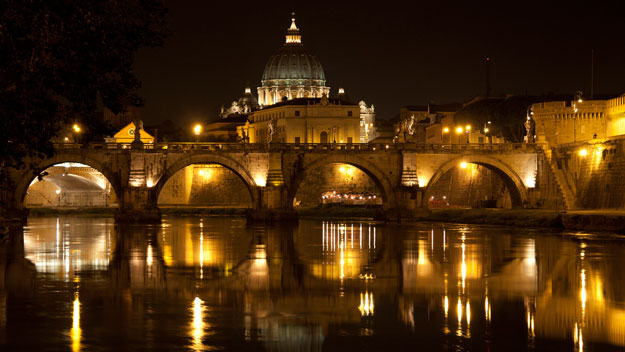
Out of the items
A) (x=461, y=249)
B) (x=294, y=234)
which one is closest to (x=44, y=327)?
(x=461, y=249)

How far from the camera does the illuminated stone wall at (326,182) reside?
9012cm

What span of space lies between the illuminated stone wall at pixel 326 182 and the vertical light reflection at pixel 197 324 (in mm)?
66520

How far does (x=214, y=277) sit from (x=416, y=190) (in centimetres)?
3782

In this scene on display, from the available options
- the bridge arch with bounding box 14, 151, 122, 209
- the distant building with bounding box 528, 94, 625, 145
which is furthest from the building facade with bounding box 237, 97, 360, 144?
the bridge arch with bounding box 14, 151, 122, 209

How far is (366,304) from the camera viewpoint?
22688 mm

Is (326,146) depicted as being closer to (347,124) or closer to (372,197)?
(372,197)

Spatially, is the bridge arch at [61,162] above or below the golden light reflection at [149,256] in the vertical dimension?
above

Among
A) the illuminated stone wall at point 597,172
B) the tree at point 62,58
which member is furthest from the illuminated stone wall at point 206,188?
the tree at point 62,58

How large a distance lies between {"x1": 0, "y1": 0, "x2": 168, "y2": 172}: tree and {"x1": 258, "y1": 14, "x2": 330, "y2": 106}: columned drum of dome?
14301cm

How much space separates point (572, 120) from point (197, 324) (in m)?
54.8

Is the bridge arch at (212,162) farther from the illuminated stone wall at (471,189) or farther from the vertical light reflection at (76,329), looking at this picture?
the vertical light reflection at (76,329)

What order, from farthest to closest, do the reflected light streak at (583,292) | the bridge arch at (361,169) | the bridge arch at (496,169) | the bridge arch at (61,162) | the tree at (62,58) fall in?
the bridge arch at (496,169)
the bridge arch at (361,169)
the bridge arch at (61,162)
the reflected light streak at (583,292)
the tree at (62,58)

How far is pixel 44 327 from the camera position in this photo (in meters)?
19.6

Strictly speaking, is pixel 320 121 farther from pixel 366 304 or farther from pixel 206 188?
pixel 366 304
